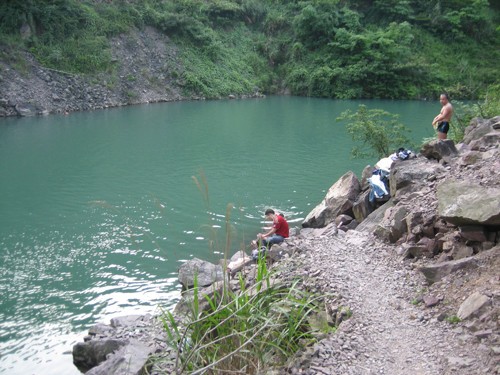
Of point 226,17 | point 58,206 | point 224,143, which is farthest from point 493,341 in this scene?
point 226,17

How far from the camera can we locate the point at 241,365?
4527mm

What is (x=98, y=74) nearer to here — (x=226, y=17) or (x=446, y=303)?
(x=226, y=17)

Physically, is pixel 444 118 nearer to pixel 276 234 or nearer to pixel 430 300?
pixel 276 234

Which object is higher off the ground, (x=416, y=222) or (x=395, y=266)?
(x=416, y=222)

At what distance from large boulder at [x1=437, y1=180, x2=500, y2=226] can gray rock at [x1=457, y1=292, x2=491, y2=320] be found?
1.28m

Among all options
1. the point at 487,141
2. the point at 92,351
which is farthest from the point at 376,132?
the point at 92,351

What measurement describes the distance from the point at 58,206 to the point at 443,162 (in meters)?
10.2

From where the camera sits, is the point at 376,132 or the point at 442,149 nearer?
the point at 442,149

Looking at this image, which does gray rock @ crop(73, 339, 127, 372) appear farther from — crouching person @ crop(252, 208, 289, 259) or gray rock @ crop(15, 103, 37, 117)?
gray rock @ crop(15, 103, 37, 117)

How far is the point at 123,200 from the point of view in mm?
14242

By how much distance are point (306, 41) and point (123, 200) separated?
36684mm

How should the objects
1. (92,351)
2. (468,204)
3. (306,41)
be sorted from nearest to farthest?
1. (468,204)
2. (92,351)
3. (306,41)

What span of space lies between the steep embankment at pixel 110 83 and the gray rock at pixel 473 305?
28.6m

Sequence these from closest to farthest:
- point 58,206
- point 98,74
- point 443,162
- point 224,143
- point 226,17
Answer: point 443,162
point 58,206
point 224,143
point 98,74
point 226,17
